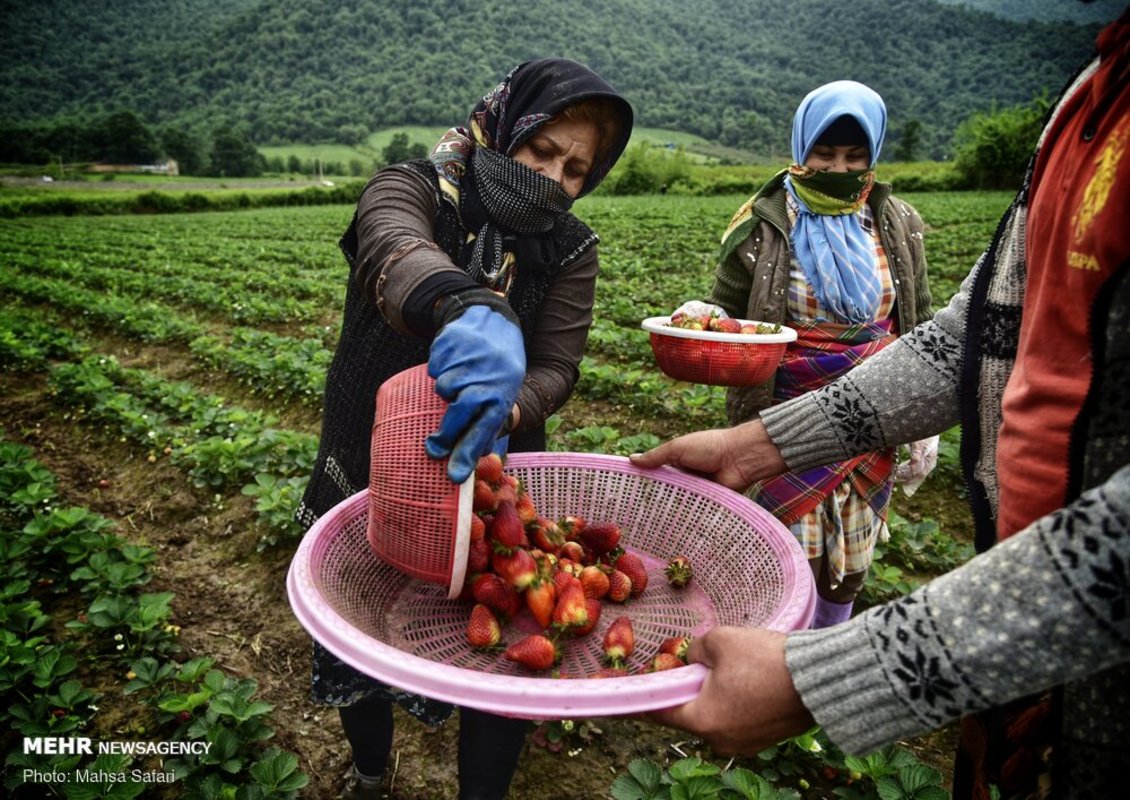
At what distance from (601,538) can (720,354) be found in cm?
79

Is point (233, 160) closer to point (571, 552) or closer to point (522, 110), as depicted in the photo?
point (522, 110)

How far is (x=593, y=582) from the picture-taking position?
56.1 inches

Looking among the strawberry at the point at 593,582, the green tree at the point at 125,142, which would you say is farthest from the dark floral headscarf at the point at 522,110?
the green tree at the point at 125,142

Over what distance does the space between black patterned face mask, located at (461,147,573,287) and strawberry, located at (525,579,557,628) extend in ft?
2.55

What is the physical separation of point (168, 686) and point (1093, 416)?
2.97 m

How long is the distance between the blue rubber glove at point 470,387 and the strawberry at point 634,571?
0.56 meters

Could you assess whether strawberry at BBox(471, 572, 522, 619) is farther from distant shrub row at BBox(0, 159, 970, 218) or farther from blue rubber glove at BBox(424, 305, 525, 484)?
distant shrub row at BBox(0, 159, 970, 218)

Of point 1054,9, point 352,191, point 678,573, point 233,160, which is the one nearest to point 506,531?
point 678,573

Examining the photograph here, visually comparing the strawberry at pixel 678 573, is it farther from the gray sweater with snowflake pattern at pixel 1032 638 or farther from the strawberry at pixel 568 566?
the gray sweater with snowflake pattern at pixel 1032 638

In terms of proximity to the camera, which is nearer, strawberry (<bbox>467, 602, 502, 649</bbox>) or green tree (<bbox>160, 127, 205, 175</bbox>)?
strawberry (<bbox>467, 602, 502, 649</bbox>)

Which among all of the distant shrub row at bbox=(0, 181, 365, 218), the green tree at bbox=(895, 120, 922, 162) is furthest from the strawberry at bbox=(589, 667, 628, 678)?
the green tree at bbox=(895, 120, 922, 162)

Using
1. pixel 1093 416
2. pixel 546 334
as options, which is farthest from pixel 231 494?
pixel 1093 416

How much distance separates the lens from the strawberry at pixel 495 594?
129 centimetres

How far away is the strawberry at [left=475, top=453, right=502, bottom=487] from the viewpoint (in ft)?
4.50
